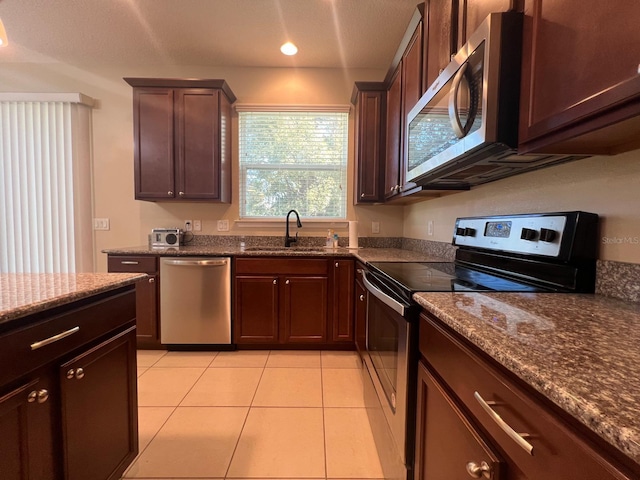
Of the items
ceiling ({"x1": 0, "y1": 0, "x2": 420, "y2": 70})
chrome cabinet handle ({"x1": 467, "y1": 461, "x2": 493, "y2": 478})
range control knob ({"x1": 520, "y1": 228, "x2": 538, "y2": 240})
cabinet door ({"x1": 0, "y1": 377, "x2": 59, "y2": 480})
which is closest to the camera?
chrome cabinet handle ({"x1": 467, "y1": 461, "x2": 493, "y2": 478})

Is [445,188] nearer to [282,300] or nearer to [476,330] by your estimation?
[476,330]

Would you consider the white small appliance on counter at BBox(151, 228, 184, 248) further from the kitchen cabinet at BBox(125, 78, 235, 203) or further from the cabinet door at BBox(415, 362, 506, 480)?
the cabinet door at BBox(415, 362, 506, 480)

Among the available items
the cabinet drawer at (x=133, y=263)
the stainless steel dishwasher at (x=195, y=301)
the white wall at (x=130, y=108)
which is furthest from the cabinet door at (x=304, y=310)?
the cabinet drawer at (x=133, y=263)

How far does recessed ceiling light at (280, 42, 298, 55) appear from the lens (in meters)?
2.66

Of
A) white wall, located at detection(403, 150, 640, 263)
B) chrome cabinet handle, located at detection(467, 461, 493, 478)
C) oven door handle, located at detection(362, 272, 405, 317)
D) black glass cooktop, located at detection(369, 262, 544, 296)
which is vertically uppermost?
white wall, located at detection(403, 150, 640, 263)

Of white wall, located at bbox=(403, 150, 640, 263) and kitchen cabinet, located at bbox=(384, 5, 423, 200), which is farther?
kitchen cabinet, located at bbox=(384, 5, 423, 200)

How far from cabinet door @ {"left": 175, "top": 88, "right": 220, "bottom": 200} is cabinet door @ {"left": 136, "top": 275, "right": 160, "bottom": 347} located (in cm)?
84

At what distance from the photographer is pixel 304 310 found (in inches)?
100

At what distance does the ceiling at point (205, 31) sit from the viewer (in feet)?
7.30

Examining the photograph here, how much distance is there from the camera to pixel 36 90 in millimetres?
2988

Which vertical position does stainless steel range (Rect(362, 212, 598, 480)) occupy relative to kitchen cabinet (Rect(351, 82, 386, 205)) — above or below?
below

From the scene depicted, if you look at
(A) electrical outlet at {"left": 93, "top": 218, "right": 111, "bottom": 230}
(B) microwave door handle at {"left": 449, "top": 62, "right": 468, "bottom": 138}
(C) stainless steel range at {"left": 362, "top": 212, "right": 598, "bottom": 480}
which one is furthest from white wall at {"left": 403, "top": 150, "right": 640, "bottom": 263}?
(A) electrical outlet at {"left": 93, "top": 218, "right": 111, "bottom": 230}

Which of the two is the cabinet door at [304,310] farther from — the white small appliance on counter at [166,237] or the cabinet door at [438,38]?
the cabinet door at [438,38]

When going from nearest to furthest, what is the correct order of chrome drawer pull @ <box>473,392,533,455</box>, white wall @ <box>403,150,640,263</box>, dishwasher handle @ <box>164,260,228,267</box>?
chrome drawer pull @ <box>473,392,533,455</box>
white wall @ <box>403,150,640,263</box>
dishwasher handle @ <box>164,260,228,267</box>
